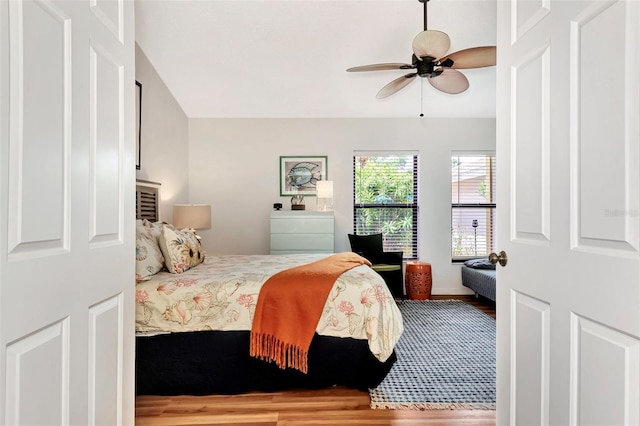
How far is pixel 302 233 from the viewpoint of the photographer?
462 centimetres

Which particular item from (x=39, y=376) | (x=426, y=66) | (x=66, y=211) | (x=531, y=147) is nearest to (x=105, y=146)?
(x=66, y=211)

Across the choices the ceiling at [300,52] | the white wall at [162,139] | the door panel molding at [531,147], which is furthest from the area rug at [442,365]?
the white wall at [162,139]

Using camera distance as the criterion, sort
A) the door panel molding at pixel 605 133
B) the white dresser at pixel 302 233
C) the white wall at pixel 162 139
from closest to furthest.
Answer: the door panel molding at pixel 605 133, the white wall at pixel 162 139, the white dresser at pixel 302 233

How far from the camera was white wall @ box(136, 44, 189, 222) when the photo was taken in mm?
3748

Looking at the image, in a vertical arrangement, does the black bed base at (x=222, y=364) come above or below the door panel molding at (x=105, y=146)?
below

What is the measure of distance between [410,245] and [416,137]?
1539 mm

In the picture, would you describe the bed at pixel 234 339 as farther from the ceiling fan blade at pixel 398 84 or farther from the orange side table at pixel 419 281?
the orange side table at pixel 419 281

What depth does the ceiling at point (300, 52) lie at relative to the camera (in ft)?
10.7

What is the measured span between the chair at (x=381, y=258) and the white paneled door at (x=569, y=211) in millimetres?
3093

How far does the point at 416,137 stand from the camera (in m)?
5.05

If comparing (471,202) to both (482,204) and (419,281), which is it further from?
(419,281)

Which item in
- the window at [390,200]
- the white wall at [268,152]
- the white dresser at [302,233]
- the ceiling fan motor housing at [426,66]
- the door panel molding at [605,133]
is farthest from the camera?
the window at [390,200]

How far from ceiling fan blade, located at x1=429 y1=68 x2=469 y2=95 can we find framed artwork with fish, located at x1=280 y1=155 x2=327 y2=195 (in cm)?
220

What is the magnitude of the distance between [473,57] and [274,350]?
247 cm
